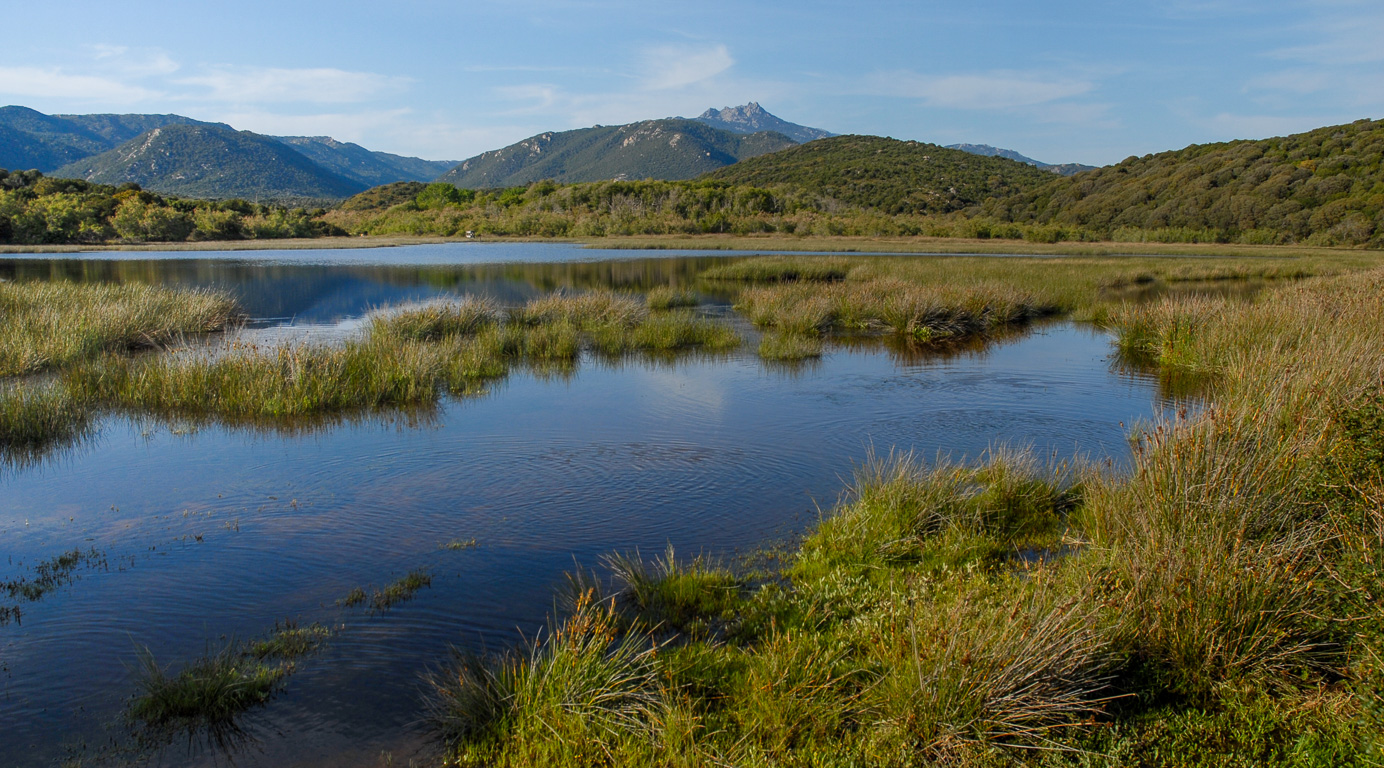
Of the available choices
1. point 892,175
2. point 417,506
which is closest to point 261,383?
point 417,506

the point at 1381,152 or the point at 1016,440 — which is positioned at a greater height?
the point at 1381,152

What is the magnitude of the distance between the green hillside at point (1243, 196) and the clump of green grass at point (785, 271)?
3467 cm

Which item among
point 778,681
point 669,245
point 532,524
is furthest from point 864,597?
point 669,245

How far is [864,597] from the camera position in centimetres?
491

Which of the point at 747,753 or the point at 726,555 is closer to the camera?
the point at 747,753

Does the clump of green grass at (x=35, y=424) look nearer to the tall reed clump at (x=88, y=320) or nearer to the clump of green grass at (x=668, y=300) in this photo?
the tall reed clump at (x=88, y=320)

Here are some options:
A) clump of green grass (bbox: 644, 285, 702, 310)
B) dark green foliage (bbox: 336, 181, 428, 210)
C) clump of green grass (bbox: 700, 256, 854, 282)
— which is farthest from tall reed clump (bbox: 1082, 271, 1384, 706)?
dark green foliage (bbox: 336, 181, 428, 210)

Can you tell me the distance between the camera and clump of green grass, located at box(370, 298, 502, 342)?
15.8 meters

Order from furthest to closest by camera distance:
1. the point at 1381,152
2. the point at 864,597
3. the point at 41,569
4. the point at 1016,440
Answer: the point at 1381,152 < the point at 1016,440 < the point at 41,569 < the point at 864,597

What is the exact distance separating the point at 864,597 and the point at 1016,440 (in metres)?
5.75

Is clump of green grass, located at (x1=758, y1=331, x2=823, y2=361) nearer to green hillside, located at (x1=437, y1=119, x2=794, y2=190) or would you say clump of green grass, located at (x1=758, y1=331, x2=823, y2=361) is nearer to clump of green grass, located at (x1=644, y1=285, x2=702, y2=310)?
clump of green grass, located at (x1=644, y1=285, x2=702, y2=310)

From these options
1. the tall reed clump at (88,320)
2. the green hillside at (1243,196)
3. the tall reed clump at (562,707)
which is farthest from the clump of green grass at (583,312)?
the green hillside at (1243,196)

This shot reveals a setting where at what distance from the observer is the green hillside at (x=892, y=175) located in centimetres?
7756

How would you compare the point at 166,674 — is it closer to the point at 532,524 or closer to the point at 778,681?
the point at 532,524
